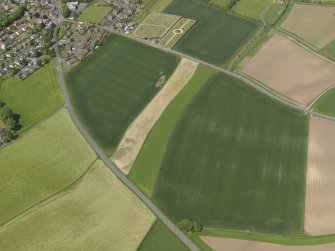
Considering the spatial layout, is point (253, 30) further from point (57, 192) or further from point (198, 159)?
point (57, 192)

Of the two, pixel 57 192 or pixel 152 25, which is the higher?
pixel 152 25

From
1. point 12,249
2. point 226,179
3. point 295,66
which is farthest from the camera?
point 295,66

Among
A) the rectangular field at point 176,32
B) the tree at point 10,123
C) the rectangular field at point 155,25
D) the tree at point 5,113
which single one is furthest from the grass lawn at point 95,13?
the tree at point 10,123

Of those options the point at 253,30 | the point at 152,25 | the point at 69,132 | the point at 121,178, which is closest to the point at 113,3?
the point at 152,25

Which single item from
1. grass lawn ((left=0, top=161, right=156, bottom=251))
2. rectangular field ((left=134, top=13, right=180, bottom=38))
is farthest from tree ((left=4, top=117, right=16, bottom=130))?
rectangular field ((left=134, top=13, right=180, bottom=38))

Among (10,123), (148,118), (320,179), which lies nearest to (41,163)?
(10,123)

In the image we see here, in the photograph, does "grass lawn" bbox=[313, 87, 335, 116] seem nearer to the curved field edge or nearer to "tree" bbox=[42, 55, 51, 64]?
the curved field edge
